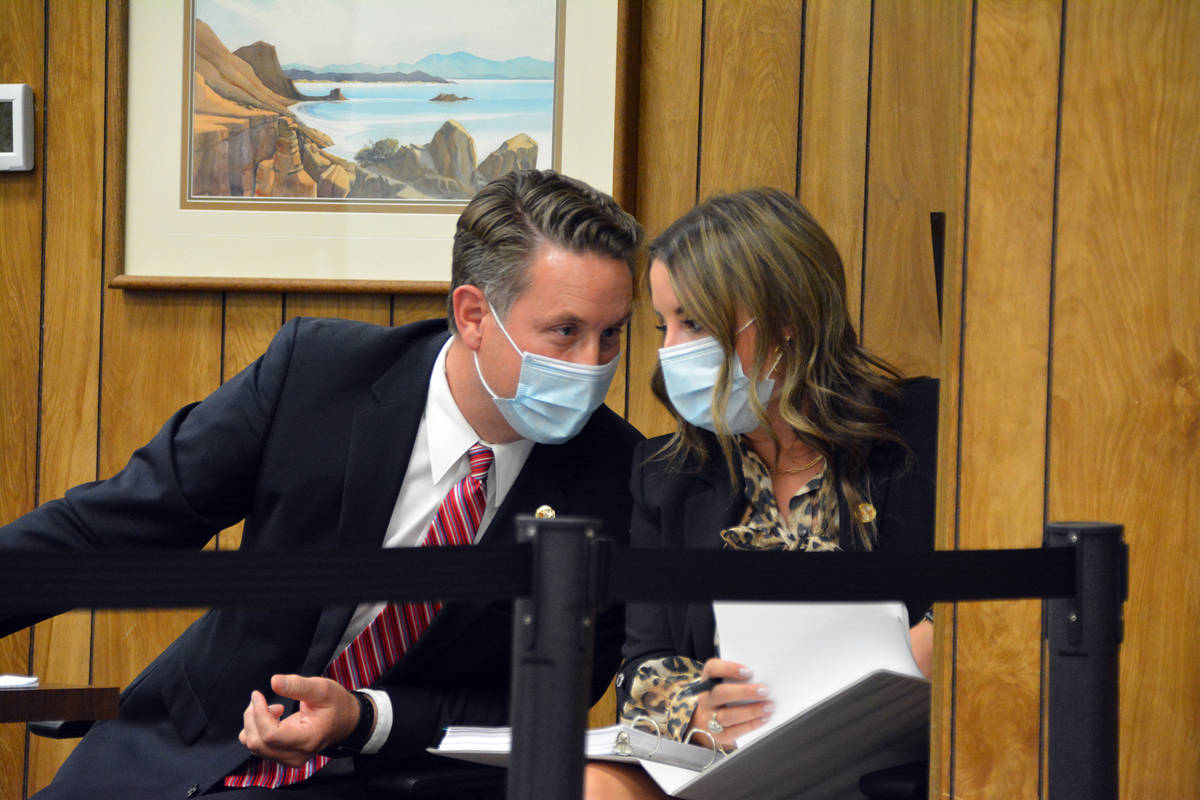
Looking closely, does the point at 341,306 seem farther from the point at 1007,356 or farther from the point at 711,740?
the point at 1007,356

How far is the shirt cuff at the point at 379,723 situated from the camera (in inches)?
68.3

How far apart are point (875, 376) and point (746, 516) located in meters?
0.30

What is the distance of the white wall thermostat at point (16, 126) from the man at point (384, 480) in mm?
874

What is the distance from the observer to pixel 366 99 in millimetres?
2449

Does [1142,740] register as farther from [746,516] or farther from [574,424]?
[574,424]

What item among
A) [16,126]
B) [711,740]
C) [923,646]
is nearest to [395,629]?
[711,740]

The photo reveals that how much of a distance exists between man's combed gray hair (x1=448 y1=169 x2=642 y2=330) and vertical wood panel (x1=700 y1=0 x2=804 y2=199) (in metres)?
0.44

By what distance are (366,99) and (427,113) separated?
0.13 metres

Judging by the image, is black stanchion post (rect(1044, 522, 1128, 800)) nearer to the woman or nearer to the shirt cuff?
the woman

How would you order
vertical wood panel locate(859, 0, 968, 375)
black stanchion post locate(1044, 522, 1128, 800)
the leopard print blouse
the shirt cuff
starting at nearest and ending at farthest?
1. black stanchion post locate(1044, 522, 1128, 800)
2. the leopard print blouse
3. the shirt cuff
4. vertical wood panel locate(859, 0, 968, 375)

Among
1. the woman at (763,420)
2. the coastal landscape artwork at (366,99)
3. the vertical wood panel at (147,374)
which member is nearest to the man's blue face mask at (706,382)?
the woman at (763,420)

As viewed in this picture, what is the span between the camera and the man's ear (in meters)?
1.98

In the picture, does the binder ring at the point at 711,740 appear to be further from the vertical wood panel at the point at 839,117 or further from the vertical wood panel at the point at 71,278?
the vertical wood panel at the point at 71,278

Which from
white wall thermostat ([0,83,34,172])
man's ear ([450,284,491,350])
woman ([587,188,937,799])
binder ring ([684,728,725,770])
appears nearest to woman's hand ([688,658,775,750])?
binder ring ([684,728,725,770])
